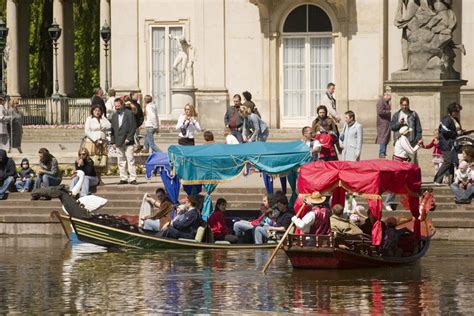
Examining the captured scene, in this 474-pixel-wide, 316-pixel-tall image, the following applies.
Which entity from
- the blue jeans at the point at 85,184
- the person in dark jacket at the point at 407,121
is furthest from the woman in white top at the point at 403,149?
the blue jeans at the point at 85,184

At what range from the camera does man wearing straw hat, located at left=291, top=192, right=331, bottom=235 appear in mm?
28344

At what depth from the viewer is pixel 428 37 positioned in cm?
3753

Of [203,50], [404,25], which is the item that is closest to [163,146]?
[203,50]

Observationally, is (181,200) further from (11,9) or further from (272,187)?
(11,9)

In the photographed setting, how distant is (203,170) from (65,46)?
36357 millimetres

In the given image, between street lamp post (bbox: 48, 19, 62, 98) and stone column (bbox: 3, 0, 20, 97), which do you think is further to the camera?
→ stone column (bbox: 3, 0, 20, 97)

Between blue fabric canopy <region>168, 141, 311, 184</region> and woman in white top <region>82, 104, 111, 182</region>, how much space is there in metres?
4.39

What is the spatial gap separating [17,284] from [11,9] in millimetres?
41378

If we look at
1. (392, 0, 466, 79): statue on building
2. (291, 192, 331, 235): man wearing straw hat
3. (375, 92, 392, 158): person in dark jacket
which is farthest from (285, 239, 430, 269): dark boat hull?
(375, 92, 392, 158): person in dark jacket

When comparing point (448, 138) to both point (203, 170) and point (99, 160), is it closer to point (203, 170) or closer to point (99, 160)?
point (203, 170)

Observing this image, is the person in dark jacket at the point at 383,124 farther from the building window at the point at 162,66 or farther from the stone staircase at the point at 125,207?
the building window at the point at 162,66

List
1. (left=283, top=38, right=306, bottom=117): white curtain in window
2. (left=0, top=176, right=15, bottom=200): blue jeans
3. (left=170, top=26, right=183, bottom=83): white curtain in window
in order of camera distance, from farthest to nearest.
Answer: (left=170, top=26, right=183, bottom=83): white curtain in window
(left=283, top=38, right=306, bottom=117): white curtain in window
(left=0, top=176, right=15, bottom=200): blue jeans

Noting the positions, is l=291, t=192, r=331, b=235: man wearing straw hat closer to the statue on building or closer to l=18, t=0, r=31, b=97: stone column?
the statue on building

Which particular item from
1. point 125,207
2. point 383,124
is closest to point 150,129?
point 383,124
